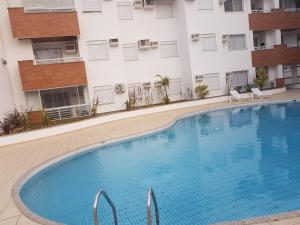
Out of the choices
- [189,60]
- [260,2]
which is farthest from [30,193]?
[260,2]

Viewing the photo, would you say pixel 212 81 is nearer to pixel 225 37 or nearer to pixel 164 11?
pixel 225 37

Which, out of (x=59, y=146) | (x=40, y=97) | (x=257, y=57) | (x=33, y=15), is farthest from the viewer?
(x=257, y=57)

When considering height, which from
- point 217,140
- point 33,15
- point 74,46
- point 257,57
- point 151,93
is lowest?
point 217,140

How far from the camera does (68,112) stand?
20938 millimetres

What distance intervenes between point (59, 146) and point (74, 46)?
1140cm

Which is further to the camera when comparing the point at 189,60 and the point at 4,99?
the point at 189,60

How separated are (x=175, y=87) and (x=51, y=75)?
1109cm

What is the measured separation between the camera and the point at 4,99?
18.9 metres

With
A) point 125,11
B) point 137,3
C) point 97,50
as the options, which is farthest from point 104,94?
point 137,3

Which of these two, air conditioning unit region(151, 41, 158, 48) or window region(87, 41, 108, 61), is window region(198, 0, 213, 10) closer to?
air conditioning unit region(151, 41, 158, 48)

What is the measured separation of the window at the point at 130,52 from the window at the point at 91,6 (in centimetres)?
364

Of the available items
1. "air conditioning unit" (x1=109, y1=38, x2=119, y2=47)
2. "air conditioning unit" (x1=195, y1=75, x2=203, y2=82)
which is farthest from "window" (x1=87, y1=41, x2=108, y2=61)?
"air conditioning unit" (x1=195, y1=75, x2=203, y2=82)

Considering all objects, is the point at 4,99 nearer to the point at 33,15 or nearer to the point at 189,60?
the point at 33,15

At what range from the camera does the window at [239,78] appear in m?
26.1
